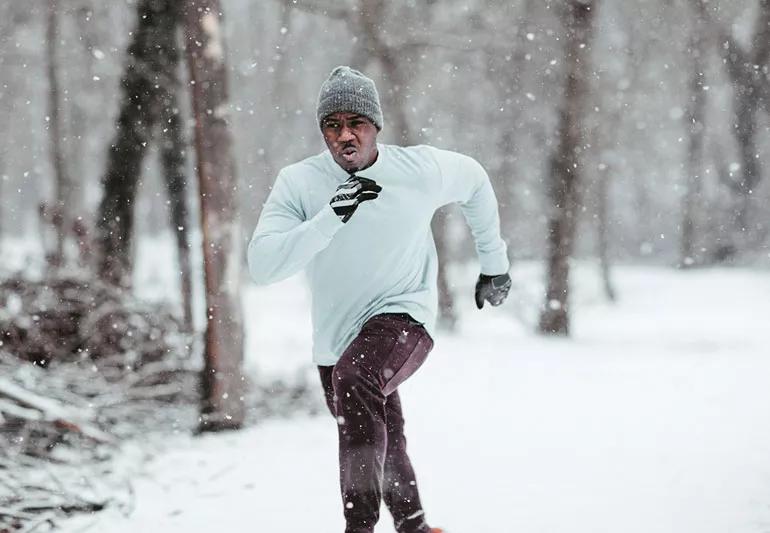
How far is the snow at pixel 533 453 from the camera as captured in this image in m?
3.87

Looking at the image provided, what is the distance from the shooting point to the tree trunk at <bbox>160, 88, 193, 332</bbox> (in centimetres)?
895

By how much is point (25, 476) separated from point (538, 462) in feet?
10.0

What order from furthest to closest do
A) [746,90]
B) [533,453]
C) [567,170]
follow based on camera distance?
[746,90] < [567,170] < [533,453]

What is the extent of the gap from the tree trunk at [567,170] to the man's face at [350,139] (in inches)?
329

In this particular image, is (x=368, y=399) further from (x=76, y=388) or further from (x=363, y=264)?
(x=76, y=388)

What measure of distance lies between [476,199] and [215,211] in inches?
111

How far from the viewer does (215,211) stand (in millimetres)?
5785

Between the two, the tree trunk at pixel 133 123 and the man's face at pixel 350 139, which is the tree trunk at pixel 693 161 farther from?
the man's face at pixel 350 139

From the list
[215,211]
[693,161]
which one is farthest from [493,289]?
[693,161]

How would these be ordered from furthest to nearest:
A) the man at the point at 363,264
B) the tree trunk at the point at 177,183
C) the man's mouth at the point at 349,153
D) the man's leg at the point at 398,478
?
1. the tree trunk at the point at 177,183
2. the man's leg at the point at 398,478
3. the man's mouth at the point at 349,153
4. the man at the point at 363,264

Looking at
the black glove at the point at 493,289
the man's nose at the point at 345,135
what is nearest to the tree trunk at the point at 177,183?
the black glove at the point at 493,289

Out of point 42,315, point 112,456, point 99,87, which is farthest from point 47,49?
point 112,456

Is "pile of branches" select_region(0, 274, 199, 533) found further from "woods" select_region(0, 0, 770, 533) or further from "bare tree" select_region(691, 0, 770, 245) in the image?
"bare tree" select_region(691, 0, 770, 245)

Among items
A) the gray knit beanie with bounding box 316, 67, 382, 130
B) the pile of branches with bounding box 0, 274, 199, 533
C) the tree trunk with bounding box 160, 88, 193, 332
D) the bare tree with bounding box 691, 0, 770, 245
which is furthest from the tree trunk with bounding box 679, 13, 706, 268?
the gray knit beanie with bounding box 316, 67, 382, 130
